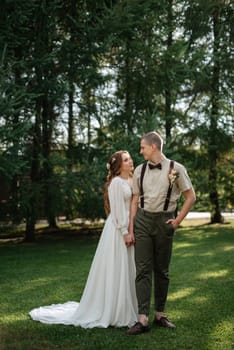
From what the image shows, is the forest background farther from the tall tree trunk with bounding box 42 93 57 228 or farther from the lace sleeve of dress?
the lace sleeve of dress

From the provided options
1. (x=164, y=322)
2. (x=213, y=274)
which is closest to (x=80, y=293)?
(x=164, y=322)

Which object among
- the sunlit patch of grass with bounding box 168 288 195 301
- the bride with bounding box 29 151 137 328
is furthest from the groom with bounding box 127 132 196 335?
the sunlit patch of grass with bounding box 168 288 195 301

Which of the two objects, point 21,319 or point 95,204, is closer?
point 21,319

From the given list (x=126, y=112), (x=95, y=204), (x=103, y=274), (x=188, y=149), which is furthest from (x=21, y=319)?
(x=188, y=149)

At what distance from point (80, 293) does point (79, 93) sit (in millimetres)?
7694

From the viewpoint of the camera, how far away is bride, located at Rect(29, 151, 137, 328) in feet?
17.2

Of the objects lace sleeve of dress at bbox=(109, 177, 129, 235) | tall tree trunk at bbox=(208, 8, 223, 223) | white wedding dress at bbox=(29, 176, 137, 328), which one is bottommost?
white wedding dress at bbox=(29, 176, 137, 328)

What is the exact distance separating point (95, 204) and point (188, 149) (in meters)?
6.05

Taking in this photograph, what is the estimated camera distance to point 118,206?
5.39 m

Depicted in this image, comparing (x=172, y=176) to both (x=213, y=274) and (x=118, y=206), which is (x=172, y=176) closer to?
(x=118, y=206)

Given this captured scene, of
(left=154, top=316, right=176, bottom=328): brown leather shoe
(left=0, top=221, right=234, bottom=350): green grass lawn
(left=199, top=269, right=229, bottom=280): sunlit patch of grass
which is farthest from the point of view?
(left=199, top=269, right=229, bottom=280): sunlit patch of grass

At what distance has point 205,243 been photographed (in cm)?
1309

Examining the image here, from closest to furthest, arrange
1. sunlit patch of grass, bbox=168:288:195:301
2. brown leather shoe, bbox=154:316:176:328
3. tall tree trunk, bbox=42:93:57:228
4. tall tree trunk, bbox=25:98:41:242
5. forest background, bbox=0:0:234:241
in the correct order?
brown leather shoe, bbox=154:316:176:328
sunlit patch of grass, bbox=168:288:195:301
forest background, bbox=0:0:234:241
tall tree trunk, bbox=25:98:41:242
tall tree trunk, bbox=42:93:57:228

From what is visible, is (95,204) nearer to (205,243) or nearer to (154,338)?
(205,243)
